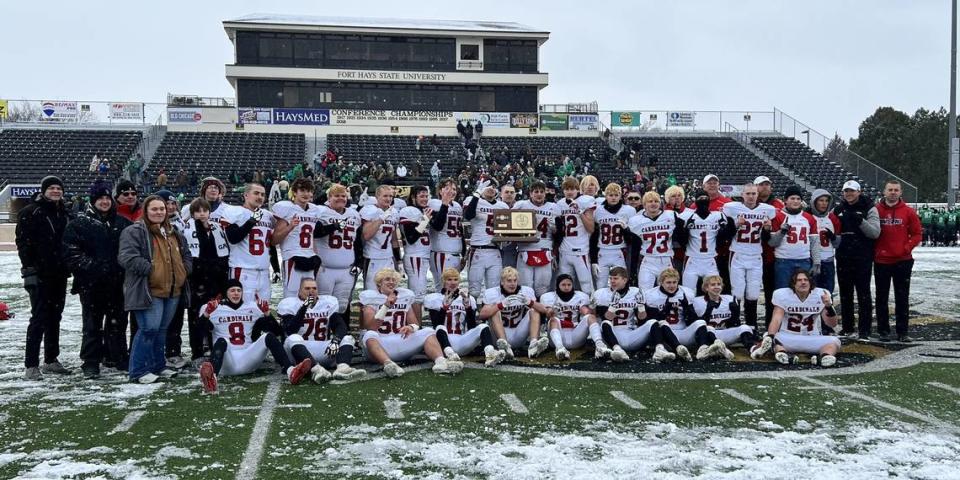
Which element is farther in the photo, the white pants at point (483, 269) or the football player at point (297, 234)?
the white pants at point (483, 269)

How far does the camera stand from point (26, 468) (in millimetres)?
4141

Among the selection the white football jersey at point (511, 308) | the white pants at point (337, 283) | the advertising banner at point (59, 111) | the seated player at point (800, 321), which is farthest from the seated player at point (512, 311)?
the advertising banner at point (59, 111)

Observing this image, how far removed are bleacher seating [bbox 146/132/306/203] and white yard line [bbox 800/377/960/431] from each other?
25891 millimetres

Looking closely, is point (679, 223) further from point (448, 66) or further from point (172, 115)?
point (172, 115)

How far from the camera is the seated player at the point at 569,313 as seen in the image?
24.8 feet

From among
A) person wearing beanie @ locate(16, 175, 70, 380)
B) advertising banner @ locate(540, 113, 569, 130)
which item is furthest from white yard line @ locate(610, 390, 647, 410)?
advertising banner @ locate(540, 113, 569, 130)

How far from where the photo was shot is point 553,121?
126ft

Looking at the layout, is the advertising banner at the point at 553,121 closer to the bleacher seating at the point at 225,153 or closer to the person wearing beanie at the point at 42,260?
the bleacher seating at the point at 225,153

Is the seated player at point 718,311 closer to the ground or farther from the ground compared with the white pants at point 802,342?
farther from the ground

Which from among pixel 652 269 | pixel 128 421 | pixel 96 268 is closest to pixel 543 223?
pixel 652 269

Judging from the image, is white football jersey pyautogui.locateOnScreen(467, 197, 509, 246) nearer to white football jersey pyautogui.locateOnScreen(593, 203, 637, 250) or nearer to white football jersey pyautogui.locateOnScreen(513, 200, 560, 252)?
white football jersey pyautogui.locateOnScreen(513, 200, 560, 252)

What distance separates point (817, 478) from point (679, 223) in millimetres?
4501

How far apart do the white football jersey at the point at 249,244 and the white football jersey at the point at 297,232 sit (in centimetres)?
19

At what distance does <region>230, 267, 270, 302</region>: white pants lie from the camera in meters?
7.21
